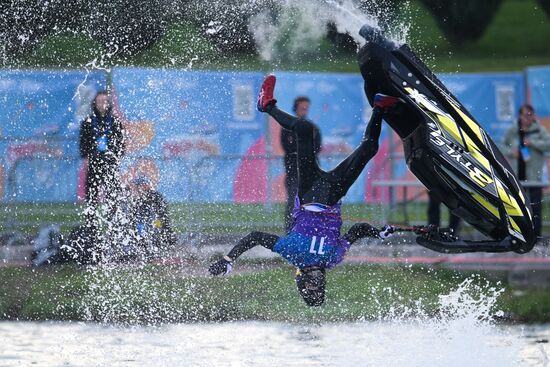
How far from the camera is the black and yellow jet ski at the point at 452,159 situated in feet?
34.5

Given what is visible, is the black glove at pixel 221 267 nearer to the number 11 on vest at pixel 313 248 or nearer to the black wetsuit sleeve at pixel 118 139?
the number 11 on vest at pixel 313 248

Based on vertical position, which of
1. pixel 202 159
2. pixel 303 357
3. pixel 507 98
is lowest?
pixel 303 357

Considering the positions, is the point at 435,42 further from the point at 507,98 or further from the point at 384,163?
the point at 384,163

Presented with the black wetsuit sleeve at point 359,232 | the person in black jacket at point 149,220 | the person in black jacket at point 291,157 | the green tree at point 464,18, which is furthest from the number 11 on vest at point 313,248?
the green tree at point 464,18

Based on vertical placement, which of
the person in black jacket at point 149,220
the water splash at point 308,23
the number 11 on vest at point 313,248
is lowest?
the number 11 on vest at point 313,248

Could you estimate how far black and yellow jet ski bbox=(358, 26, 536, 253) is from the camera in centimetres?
1051

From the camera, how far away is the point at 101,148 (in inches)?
640

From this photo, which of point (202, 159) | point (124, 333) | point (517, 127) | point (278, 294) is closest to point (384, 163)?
point (517, 127)

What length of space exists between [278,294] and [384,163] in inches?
202

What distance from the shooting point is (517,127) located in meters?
18.5

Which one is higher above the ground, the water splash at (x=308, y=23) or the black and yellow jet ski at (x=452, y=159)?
the water splash at (x=308, y=23)

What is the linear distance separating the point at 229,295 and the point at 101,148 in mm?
2977

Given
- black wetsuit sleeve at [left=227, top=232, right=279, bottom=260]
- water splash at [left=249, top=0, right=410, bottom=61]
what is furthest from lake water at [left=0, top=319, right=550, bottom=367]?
water splash at [left=249, top=0, right=410, bottom=61]

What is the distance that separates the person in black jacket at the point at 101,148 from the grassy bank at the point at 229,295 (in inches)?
44.9
